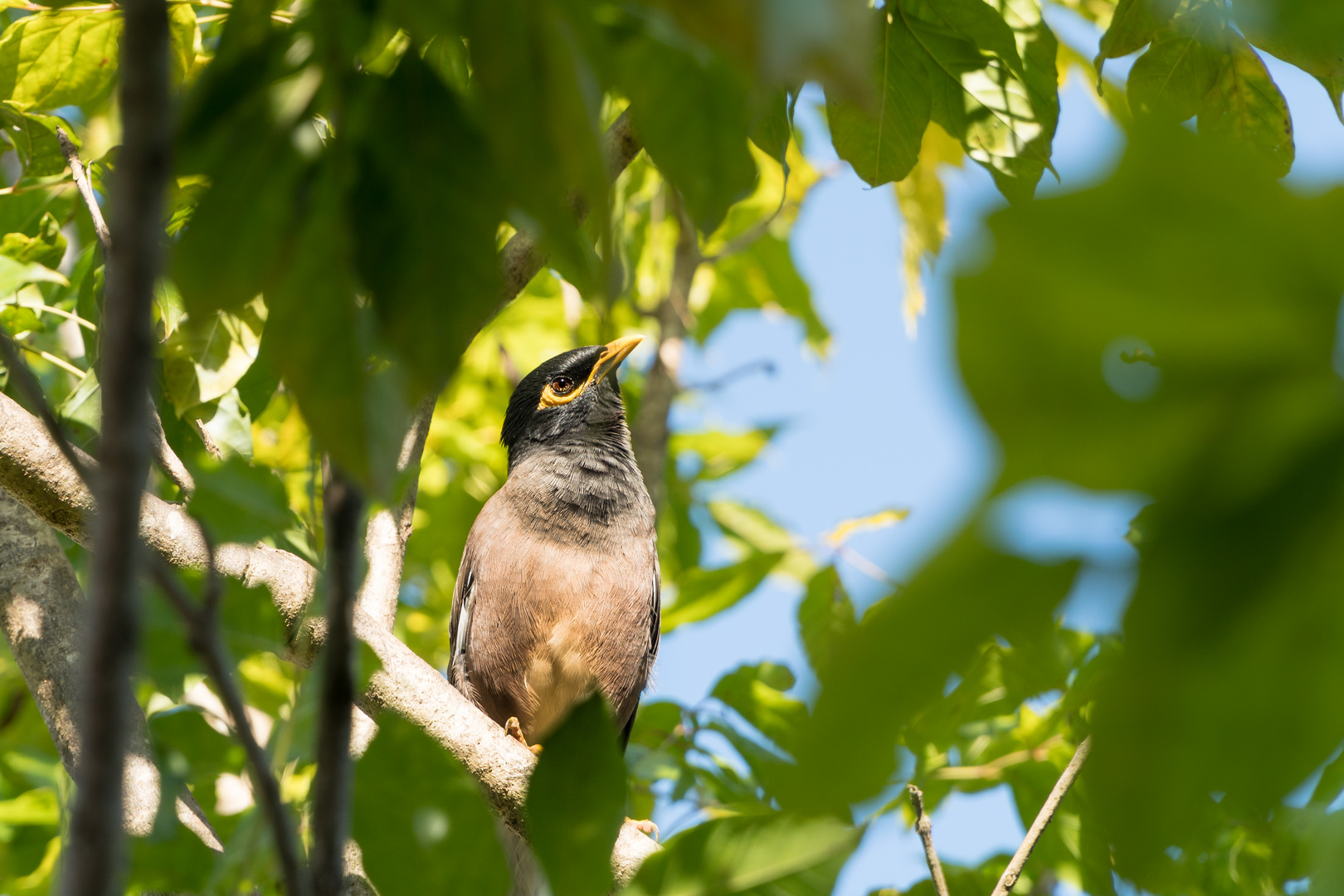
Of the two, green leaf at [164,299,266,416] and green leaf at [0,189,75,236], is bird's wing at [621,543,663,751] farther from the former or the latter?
green leaf at [0,189,75,236]

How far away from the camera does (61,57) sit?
2.35 metres

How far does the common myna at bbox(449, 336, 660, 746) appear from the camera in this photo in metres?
4.08

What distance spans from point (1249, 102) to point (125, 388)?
2270 mm

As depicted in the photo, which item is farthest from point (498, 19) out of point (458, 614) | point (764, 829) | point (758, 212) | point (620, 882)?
point (758, 212)

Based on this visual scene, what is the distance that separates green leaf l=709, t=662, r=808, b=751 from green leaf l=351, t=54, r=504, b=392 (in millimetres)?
2670

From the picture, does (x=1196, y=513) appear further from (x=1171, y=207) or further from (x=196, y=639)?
(x=196, y=639)

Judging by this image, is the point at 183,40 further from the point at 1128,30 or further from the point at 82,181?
the point at 1128,30

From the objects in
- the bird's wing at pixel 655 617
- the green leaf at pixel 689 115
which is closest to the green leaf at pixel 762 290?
the bird's wing at pixel 655 617

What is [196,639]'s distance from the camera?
0.64 m

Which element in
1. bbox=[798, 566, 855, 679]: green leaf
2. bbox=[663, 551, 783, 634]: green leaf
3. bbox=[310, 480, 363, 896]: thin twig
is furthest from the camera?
bbox=[663, 551, 783, 634]: green leaf

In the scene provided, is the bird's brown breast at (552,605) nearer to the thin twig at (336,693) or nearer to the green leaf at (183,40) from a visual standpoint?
the green leaf at (183,40)

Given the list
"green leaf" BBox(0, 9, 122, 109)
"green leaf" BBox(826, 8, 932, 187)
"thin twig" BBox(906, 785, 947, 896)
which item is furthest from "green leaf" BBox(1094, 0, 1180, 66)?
"green leaf" BBox(0, 9, 122, 109)

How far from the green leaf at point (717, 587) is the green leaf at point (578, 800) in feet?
9.81

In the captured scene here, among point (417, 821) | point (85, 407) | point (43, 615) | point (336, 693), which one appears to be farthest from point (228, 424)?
point (336, 693)
